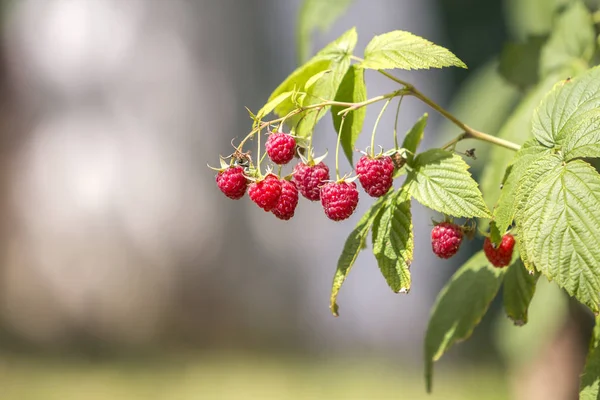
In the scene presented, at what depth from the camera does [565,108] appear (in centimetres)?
88

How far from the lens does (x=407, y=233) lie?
88 centimetres

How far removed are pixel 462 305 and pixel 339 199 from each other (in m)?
0.34

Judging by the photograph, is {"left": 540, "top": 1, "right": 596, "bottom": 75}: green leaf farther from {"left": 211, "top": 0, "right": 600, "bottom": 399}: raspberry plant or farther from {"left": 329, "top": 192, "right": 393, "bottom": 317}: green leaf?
{"left": 329, "top": 192, "right": 393, "bottom": 317}: green leaf

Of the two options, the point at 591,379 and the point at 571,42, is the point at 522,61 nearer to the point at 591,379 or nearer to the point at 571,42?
the point at 571,42

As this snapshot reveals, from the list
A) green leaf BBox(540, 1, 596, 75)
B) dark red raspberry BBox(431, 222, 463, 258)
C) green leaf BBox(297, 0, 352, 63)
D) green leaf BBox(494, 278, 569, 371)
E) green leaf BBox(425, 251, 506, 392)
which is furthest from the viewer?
green leaf BBox(494, 278, 569, 371)

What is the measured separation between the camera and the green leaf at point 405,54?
86 cm

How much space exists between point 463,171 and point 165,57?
17.0 feet

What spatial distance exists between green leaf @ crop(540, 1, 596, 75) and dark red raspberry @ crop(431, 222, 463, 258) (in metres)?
0.49

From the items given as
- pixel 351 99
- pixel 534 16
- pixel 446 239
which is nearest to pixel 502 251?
pixel 446 239

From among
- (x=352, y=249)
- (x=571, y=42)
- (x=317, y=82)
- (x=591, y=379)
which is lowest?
(x=591, y=379)

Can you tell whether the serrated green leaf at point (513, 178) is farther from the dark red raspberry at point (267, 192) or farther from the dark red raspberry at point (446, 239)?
the dark red raspberry at point (267, 192)

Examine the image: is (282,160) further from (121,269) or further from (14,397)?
(121,269)

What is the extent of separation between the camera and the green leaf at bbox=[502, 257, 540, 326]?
1.01 meters

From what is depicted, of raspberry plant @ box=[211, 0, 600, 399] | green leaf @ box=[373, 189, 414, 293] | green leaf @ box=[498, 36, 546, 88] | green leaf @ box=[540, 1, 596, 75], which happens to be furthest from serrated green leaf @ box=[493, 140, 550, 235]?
green leaf @ box=[498, 36, 546, 88]
